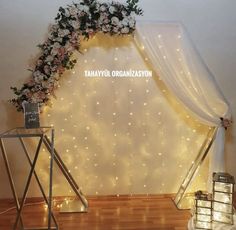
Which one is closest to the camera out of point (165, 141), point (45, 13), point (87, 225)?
point (87, 225)

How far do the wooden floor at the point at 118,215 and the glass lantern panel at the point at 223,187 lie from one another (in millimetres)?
467

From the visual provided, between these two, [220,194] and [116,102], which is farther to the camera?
[116,102]

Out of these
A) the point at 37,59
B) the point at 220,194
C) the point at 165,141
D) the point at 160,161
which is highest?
the point at 37,59

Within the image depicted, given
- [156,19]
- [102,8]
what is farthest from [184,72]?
[102,8]

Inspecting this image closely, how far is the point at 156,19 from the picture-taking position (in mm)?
2902

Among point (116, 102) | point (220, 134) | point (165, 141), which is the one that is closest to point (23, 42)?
point (116, 102)

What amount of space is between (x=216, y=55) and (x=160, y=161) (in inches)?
48.6

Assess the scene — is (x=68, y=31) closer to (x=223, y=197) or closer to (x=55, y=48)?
(x=55, y=48)

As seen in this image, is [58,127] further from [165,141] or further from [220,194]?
[220,194]

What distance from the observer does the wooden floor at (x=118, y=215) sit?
254cm

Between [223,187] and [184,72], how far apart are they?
113cm

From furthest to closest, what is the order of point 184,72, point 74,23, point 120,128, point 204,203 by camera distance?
point 120,128, point 184,72, point 74,23, point 204,203

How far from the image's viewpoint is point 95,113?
2.99 metres

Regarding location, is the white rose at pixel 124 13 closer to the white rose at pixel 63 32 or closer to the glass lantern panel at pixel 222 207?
the white rose at pixel 63 32
